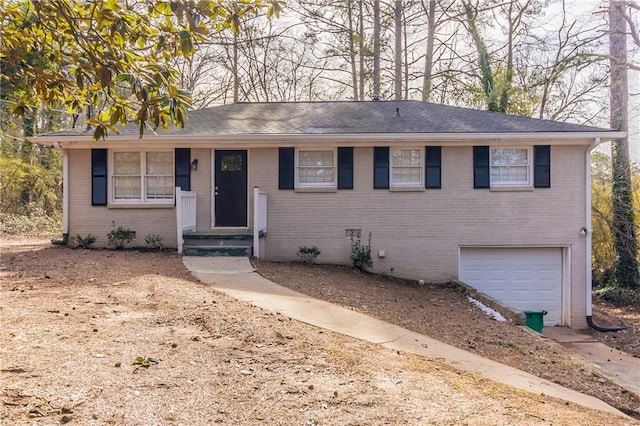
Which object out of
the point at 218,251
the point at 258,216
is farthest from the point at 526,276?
the point at 218,251

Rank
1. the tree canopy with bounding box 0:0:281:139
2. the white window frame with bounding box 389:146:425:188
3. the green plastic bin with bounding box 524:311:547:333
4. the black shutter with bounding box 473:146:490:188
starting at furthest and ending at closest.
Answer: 1. the white window frame with bounding box 389:146:425:188
2. the black shutter with bounding box 473:146:490:188
3. the green plastic bin with bounding box 524:311:547:333
4. the tree canopy with bounding box 0:0:281:139

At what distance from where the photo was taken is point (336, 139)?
10.6 m

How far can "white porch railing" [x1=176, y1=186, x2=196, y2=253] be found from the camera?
33.2 ft

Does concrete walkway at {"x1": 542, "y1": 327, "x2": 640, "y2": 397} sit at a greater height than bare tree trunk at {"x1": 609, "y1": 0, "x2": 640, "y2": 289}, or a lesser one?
lesser

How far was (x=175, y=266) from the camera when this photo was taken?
8688 mm

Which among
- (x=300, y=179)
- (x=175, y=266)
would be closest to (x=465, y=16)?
(x=300, y=179)

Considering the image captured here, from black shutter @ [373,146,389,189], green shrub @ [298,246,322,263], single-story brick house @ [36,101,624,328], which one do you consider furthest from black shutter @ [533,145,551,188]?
green shrub @ [298,246,322,263]

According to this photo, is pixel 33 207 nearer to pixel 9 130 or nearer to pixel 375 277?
pixel 9 130

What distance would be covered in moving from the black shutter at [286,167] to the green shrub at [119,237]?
12.2 feet

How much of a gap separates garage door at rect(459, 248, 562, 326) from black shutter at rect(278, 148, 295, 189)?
442 centimetres

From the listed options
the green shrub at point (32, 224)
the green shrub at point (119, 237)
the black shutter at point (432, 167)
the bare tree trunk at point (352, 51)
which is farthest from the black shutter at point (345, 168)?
the green shrub at point (32, 224)

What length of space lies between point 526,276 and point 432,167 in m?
3.44

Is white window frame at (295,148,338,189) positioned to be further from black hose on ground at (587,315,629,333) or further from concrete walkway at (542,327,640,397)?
black hose on ground at (587,315,629,333)

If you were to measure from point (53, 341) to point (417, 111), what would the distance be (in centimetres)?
1057
